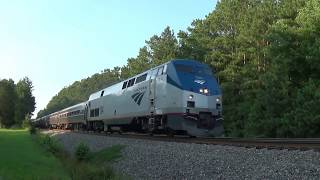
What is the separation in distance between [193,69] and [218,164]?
13.1m

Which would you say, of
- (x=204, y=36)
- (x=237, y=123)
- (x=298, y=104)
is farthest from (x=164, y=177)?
(x=204, y=36)

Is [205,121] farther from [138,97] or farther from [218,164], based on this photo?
[218,164]

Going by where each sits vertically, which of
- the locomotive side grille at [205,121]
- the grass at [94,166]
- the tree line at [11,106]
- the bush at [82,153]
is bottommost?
the grass at [94,166]

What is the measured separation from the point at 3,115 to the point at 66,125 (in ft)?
191

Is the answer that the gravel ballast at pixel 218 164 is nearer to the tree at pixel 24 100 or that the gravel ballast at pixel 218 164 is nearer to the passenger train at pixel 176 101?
the passenger train at pixel 176 101

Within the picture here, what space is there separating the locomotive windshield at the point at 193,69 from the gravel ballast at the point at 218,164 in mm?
7065

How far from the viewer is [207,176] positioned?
40.1 ft

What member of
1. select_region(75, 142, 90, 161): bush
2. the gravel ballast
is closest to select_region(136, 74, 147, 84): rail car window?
select_region(75, 142, 90, 161): bush

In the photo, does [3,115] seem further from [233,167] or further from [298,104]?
[233,167]

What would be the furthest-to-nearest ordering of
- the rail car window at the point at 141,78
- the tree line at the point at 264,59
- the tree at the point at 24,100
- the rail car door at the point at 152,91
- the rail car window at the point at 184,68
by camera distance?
1. the tree at the point at 24,100
2. the tree line at the point at 264,59
3. the rail car window at the point at 141,78
4. the rail car door at the point at 152,91
5. the rail car window at the point at 184,68

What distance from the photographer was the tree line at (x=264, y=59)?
116ft

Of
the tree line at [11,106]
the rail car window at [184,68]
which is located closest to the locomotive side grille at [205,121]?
the rail car window at [184,68]

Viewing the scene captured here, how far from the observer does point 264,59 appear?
170ft

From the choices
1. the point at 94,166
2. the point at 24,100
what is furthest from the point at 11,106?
the point at 94,166
